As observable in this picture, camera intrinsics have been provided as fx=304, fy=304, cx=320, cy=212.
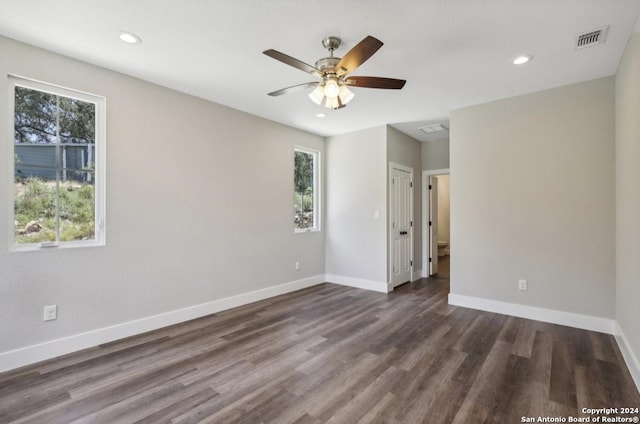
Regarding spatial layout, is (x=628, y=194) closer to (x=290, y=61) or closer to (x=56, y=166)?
(x=290, y=61)

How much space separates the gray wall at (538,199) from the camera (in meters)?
3.37

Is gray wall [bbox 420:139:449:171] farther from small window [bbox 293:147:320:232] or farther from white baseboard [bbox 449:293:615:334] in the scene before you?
white baseboard [bbox 449:293:615:334]

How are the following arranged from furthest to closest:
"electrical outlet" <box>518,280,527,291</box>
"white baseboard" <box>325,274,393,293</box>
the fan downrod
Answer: "white baseboard" <box>325,274,393,293</box> → "electrical outlet" <box>518,280,527,291</box> → the fan downrod

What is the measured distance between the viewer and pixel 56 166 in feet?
9.52

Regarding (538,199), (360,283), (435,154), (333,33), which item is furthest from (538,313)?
(333,33)

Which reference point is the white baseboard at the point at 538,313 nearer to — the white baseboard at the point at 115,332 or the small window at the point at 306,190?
the small window at the point at 306,190

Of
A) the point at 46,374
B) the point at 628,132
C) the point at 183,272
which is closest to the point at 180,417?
the point at 46,374

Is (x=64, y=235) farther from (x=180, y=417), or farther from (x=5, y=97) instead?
(x=180, y=417)

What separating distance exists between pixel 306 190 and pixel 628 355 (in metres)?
4.51

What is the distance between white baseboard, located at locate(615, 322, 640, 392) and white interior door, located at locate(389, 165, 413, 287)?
2.81 m

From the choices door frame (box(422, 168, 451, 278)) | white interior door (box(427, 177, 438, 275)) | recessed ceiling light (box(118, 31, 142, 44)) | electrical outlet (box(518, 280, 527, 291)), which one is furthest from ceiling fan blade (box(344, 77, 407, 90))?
white interior door (box(427, 177, 438, 275))

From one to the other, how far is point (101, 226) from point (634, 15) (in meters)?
4.93

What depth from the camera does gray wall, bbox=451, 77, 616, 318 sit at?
337 centimetres

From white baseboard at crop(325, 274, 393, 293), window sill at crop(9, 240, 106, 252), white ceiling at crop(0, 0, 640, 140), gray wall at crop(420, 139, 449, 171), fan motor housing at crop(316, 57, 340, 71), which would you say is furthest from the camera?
gray wall at crop(420, 139, 449, 171)
